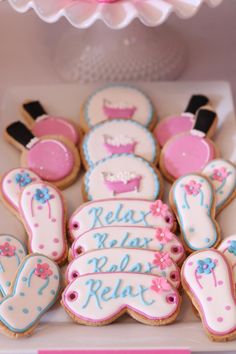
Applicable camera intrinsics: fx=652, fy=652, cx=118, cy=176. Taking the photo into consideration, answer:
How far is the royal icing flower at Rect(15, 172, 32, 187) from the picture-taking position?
3.06 feet

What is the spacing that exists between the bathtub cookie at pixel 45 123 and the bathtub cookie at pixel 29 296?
26 centimetres

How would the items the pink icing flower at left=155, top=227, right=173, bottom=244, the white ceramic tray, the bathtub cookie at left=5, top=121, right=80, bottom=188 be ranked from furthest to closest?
1. the bathtub cookie at left=5, top=121, right=80, bottom=188
2. the pink icing flower at left=155, top=227, right=173, bottom=244
3. the white ceramic tray

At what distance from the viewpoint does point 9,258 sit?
0.83 metres

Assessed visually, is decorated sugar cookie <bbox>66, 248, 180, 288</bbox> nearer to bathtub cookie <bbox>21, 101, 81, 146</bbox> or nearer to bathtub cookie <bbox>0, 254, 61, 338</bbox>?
bathtub cookie <bbox>0, 254, 61, 338</bbox>

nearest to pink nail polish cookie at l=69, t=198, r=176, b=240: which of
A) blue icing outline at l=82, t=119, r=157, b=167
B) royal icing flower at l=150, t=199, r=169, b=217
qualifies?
royal icing flower at l=150, t=199, r=169, b=217

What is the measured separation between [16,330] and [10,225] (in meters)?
0.19

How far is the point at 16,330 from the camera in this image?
0.75 m

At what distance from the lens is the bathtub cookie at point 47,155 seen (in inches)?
38.0

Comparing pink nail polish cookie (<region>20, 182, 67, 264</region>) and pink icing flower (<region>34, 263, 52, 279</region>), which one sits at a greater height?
pink nail polish cookie (<region>20, 182, 67, 264</region>)

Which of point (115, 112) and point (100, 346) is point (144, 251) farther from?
point (115, 112)

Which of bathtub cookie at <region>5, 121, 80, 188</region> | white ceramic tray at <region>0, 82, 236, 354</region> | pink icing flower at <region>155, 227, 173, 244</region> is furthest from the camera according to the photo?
bathtub cookie at <region>5, 121, 80, 188</region>

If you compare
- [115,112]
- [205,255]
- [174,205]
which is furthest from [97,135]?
[205,255]

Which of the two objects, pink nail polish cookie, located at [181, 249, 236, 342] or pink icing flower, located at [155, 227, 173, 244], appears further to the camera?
pink icing flower, located at [155, 227, 173, 244]

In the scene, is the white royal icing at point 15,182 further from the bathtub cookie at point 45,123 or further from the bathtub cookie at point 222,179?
the bathtub cookie at point 222,179
